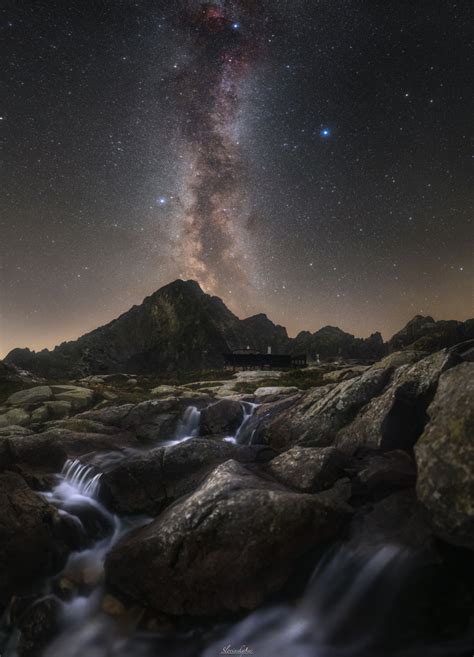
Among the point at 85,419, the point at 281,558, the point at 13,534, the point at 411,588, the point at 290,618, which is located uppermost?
the point at 85,419

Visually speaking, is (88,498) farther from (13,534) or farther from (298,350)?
(298,350)

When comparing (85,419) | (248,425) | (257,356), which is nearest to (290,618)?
(248,425)

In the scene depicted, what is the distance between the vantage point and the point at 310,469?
813cm

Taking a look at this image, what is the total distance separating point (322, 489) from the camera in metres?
7.77

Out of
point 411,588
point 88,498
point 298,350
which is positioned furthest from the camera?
point 298,350

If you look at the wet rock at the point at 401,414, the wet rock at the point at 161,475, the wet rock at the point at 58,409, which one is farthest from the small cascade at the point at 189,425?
the wet rock at the point at 58,409


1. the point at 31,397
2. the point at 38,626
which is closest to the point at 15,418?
the point at 31,397

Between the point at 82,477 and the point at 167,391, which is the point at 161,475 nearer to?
the point at 82,477

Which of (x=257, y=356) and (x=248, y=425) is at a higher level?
(x=257, y=356)

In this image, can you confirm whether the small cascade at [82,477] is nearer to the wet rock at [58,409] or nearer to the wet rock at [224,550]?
the wet rock at [224,550]

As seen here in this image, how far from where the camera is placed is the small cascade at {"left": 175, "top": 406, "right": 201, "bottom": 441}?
57.7ft

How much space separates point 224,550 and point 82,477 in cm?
853

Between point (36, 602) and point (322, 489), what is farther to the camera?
point (322, 489)

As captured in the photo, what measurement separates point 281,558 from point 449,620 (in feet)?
8.73
